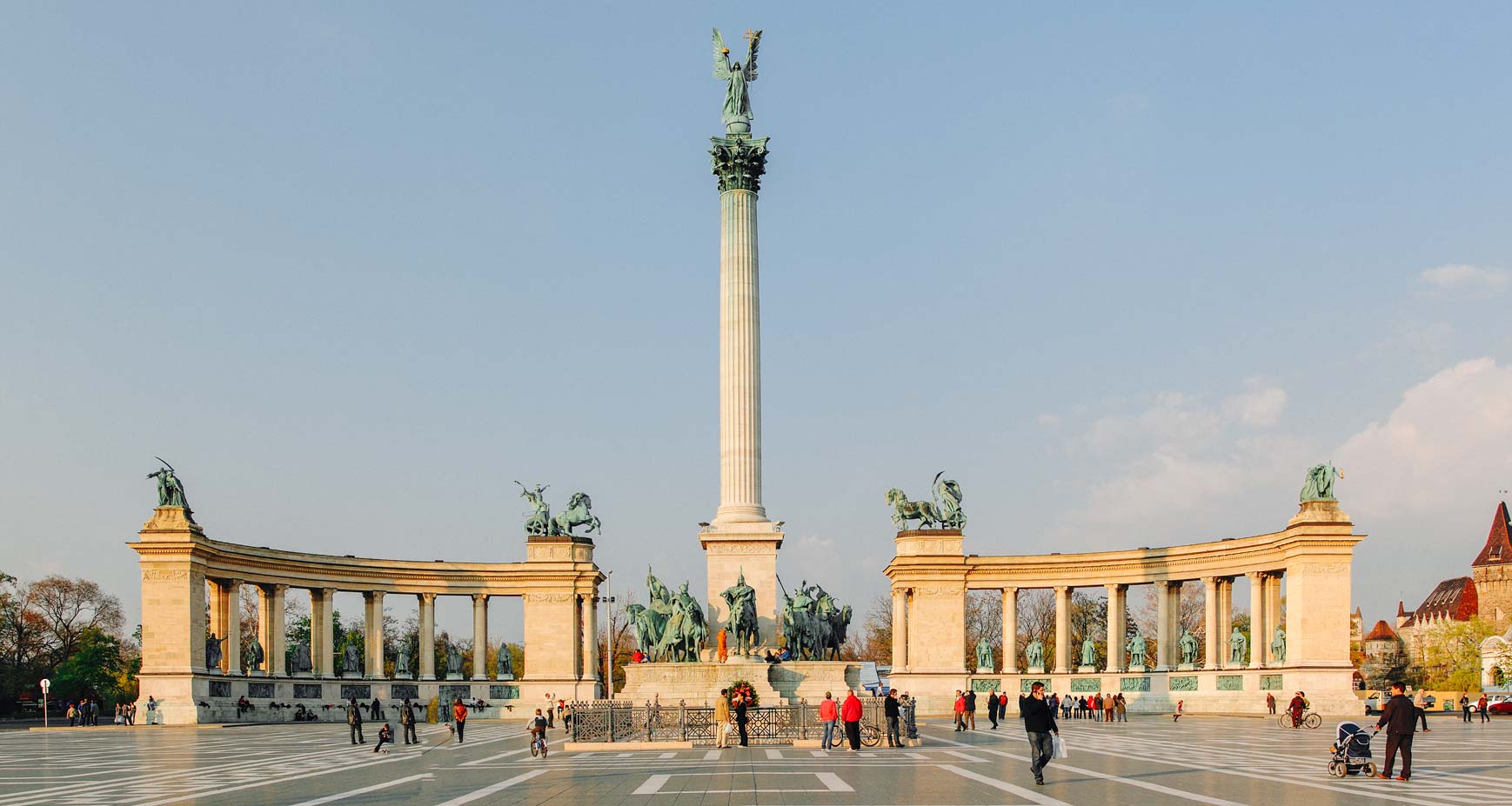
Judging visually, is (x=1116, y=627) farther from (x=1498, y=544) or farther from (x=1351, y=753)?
(x=1498, y=544)

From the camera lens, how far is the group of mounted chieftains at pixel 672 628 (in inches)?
2000

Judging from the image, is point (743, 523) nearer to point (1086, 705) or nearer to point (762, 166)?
point (762, 166)

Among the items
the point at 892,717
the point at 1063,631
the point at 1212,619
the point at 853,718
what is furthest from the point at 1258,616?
the point at 853,718

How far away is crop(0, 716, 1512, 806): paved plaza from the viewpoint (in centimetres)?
2284

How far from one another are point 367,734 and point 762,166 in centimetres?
2944

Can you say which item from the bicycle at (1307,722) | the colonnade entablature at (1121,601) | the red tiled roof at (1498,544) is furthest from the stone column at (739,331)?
the red tiled roof at (1498,544)

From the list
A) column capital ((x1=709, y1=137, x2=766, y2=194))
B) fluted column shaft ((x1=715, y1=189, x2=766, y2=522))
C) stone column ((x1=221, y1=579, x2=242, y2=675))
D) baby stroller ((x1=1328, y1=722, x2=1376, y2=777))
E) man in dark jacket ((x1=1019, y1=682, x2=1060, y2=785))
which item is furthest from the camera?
stone column ((x1=221, y1=579, x2=242, y2=675))

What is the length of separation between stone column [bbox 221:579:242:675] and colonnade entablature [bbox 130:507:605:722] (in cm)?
7

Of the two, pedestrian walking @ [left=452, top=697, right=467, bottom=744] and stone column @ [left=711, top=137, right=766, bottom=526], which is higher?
stone column @ [left=711, top=137, right=766, bottom=526]

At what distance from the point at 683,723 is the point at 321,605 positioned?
48875mm

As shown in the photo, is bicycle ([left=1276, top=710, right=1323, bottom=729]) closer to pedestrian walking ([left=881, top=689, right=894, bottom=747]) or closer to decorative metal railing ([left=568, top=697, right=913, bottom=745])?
pedestrian walking ([left=881, top=689, right=894, bottom=747])

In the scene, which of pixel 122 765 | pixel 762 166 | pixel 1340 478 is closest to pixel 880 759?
pixel 122 765

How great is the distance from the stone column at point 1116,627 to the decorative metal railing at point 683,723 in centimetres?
4396

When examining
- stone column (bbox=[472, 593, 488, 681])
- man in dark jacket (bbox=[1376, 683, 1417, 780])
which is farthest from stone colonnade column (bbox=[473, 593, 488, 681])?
man in dark jacket (bbox=[1376, 683, 1417, 780])
